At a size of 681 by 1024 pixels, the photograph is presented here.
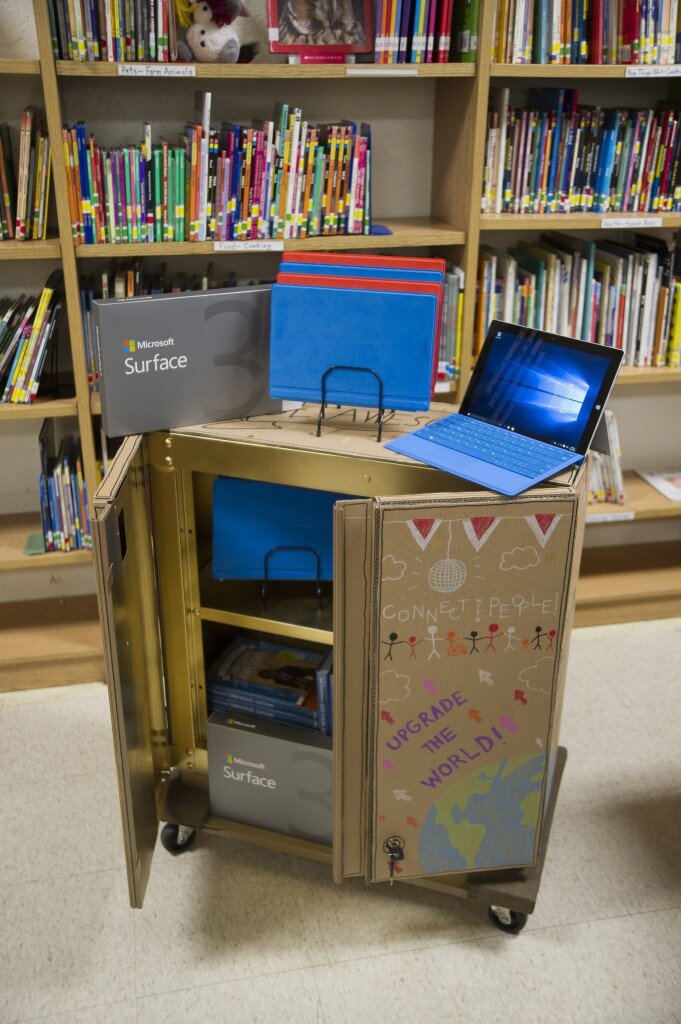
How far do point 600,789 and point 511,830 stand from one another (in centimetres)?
63

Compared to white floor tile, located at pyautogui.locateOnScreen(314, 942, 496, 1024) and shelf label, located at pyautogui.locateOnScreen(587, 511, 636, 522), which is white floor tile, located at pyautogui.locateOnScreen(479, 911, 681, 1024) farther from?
shelf label, located at pyautogui.locateOnScreen(587, 511, 636, 522)

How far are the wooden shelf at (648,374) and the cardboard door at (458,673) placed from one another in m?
1.16

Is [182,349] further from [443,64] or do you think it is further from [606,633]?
[606,633]

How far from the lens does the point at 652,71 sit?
2.20 metres

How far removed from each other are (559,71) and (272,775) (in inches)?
71.6

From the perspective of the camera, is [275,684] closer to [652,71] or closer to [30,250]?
[30,250]

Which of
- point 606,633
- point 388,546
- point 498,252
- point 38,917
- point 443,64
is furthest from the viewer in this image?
point 606,633

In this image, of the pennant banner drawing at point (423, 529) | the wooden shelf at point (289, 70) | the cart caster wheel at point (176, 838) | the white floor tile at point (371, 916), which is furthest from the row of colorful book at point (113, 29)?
the white floor tile at point (371, 916)

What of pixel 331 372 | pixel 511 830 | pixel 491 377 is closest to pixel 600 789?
pixel 511 830

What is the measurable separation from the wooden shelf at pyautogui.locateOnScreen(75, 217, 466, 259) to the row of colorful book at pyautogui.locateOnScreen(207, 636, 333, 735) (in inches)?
38.7

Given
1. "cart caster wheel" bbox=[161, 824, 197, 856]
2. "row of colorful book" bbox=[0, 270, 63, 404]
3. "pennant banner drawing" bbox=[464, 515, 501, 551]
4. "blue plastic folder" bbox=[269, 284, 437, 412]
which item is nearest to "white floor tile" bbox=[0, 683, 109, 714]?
"cart caster wheel" bbox=[161, 824, 197, 856]

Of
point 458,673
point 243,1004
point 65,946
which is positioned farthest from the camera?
point 65,946

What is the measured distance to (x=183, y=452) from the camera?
163 centimetres

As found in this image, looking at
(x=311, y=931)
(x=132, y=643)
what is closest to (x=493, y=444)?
(x=132, y=643)
